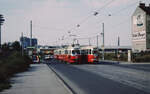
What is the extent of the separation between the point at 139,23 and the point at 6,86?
73286 mm

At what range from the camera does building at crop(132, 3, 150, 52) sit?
80125 millimetres

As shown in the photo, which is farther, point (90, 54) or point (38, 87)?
point (90, 54)

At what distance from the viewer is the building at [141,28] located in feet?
263

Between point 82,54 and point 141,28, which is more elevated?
point 141,28

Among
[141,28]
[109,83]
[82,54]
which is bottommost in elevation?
[109,83]

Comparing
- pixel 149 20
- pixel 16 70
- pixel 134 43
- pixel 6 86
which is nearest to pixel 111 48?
pixel 134 43

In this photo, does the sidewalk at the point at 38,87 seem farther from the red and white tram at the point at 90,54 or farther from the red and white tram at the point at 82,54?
the red and white tram at the point at 82,54

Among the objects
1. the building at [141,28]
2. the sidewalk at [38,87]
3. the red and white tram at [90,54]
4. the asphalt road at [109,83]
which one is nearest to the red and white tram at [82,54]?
the red and white tram at [90,54]

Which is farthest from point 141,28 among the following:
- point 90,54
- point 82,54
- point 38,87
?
point 38,87

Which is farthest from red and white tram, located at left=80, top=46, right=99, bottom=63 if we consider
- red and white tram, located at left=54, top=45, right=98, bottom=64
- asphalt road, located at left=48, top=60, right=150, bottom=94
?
asphalt road, located at left=48, top=60, right=150, bottom=94

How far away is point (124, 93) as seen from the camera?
13133 mm

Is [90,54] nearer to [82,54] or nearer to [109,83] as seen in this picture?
[82,54]

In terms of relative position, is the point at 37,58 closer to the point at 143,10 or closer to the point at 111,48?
the point at 143,10

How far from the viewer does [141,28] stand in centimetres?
8294
